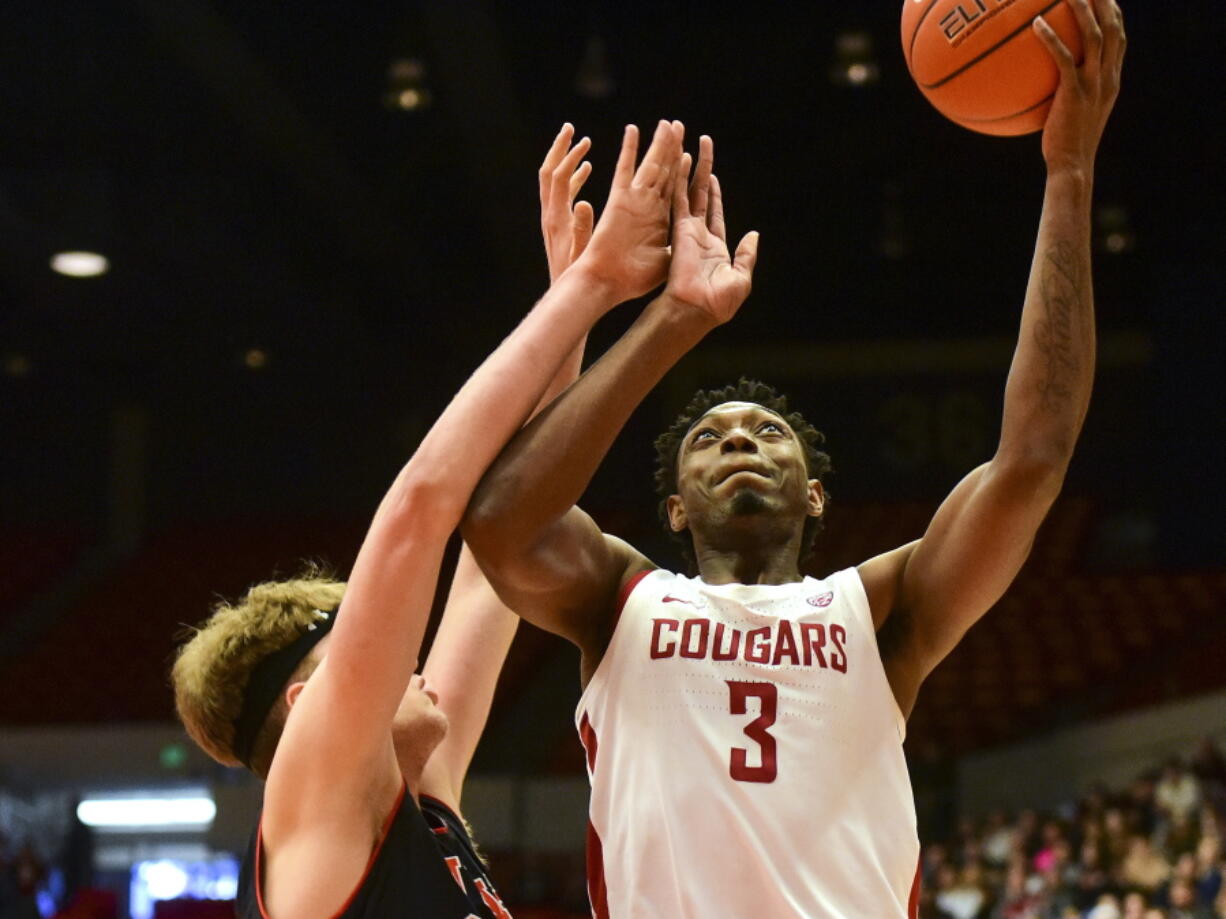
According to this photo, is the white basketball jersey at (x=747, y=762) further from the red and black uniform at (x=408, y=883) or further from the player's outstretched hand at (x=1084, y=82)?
the player's outstretched hand at (x=1084, y=82)

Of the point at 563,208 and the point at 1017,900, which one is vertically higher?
the point at 563,208

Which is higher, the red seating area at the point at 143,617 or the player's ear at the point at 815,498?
the red seating area at the point at 143,617

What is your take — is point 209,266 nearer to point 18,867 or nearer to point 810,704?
point 18,867

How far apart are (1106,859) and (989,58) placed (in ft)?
25.3

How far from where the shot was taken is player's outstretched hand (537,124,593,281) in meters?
2.86

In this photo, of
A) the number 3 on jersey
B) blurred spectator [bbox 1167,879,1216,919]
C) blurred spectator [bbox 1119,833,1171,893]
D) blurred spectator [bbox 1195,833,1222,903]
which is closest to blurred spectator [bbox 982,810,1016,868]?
blurred spectator [bbox 1119,833,1171,893]

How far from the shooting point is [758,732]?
252 centimetres

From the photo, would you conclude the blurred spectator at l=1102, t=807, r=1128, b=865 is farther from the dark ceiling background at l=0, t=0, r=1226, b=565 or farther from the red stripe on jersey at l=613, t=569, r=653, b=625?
the red stripe on jersey at l=613, t=569, r=653, b=625

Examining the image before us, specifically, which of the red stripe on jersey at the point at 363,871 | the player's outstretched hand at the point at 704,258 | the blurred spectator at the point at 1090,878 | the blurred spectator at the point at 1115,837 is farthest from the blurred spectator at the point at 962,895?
the red stripe on jersey at the point at 363,871

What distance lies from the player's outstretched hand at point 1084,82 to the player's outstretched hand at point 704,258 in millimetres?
537

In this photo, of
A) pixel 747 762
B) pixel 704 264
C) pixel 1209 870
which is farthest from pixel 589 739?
pixel 1209 870

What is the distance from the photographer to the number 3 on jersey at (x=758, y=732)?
248 cm

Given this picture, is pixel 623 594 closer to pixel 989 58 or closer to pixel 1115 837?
pixel 989 58

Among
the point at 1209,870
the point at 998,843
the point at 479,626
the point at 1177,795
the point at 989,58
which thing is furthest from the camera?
the point at 998,843
